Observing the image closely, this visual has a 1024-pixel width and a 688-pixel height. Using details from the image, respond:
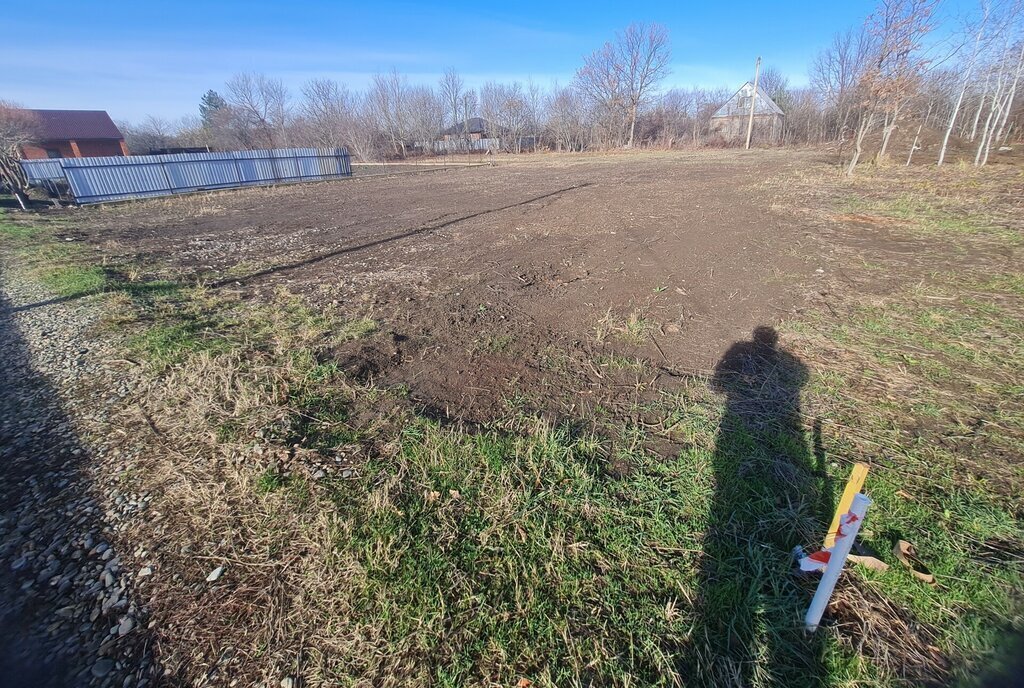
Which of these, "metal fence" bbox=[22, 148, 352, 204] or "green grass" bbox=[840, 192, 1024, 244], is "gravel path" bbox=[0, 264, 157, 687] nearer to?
"green grass" bbox=[840, 192, 1024, 244]

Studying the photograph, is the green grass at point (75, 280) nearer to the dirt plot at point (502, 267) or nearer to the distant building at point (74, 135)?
the dirt plot at point (502, 267)

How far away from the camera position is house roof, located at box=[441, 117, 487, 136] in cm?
5416

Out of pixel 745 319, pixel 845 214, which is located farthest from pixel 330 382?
pixel 845 214

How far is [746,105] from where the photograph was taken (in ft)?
164

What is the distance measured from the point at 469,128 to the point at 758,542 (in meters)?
62.6

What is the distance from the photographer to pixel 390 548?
219cm

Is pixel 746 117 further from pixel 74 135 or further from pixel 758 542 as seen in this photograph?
pixel 74 135

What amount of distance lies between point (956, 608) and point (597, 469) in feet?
5.68

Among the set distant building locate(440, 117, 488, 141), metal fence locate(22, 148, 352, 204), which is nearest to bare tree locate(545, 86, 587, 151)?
A: distant building locate(440, 117, 488, 141)

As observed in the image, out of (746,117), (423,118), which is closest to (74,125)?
(423,118)

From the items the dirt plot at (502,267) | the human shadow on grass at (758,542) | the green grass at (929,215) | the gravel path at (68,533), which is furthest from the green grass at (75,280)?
the green grass at (929,215)

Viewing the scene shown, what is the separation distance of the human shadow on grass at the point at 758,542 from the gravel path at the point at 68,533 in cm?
250

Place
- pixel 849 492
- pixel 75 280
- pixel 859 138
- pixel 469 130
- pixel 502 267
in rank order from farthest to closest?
pixel 469 130 < pixel 859 138 < pixel 502 267 < pixel 75 280 < pixel 849 492

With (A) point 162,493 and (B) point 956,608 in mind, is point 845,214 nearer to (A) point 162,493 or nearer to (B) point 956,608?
(B) point 956,608
